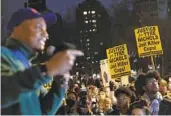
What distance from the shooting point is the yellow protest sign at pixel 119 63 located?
10.7 meters

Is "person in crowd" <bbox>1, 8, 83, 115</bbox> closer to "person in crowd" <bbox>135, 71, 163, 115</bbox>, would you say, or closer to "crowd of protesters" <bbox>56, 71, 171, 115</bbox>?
"crowd of protesters" <bbox>56, 71, 171, 115</bbox>

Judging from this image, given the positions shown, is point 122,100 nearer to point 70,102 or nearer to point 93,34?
point 70,102

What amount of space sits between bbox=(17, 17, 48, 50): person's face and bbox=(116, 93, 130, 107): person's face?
2706 mm

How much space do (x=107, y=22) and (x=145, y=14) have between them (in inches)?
105

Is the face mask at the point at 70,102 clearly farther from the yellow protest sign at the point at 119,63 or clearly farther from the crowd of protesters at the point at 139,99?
the yellow protest sign at the point at 119,63

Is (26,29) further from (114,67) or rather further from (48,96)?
(114,67)

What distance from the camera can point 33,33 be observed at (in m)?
2.12

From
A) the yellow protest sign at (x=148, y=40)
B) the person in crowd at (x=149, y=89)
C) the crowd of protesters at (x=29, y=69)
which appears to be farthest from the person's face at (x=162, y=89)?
the crowd of protesters at (x=29, y=69)

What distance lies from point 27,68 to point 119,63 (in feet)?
29.2

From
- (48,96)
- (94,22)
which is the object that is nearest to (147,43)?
(48,96)

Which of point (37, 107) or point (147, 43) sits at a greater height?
point (147, 43)

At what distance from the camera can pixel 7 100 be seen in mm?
1988

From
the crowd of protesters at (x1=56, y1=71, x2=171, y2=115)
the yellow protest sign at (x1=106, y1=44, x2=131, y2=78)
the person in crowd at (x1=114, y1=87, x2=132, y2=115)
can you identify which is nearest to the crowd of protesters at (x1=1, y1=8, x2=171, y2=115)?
the crowd of protesters at (x1=56, y1=71, x2=171, y2=115)

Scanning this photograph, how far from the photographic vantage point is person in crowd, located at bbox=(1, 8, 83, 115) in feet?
6.37
